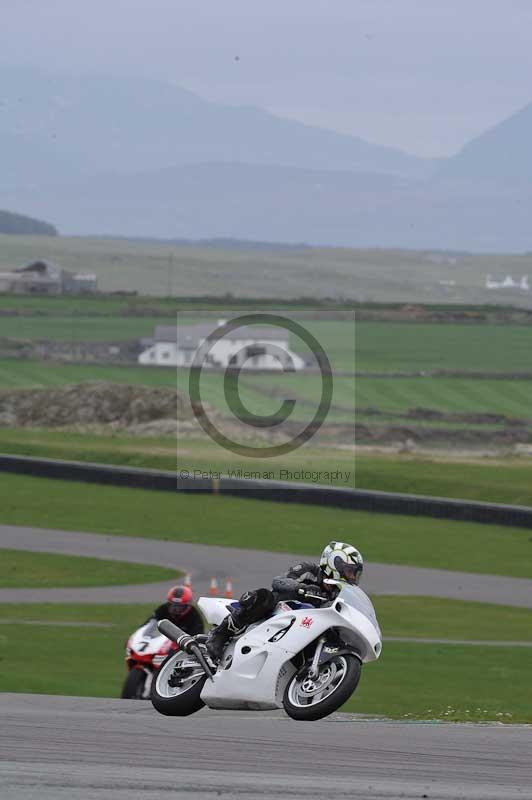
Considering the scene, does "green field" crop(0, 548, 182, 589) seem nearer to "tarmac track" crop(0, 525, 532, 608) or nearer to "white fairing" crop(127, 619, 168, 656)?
"tarmac track" crop(0, 525, 532, 608)

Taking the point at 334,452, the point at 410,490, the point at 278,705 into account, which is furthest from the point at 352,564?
the point at 334,452

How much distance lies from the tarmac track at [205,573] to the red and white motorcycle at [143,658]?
36.1ft

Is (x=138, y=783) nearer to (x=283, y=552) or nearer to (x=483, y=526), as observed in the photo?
(x=283, y=552)

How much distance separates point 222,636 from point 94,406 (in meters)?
Answer: 56.8

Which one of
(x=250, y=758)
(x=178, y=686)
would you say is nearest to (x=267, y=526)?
(x=178, y=686)

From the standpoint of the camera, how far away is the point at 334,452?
5791cm

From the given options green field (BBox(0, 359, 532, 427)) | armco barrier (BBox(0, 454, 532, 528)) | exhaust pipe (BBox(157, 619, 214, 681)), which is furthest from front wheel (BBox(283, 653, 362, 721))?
green field (BBox(0, 359, 532, 427))

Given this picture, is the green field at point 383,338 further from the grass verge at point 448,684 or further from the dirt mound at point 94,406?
the grass verge at point 448,684

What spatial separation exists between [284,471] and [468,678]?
28616 mm

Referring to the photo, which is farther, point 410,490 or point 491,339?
point 491,339

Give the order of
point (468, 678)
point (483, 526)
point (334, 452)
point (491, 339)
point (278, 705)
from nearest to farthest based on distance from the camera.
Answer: point (278, 705) < point (468, 678) < point (483, 526) < point (334, 452) < point (491, 339)

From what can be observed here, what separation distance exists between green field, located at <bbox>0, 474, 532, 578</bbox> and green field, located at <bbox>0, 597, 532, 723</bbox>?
6084 mm

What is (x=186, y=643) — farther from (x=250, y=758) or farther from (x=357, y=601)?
(x=250, y=758)

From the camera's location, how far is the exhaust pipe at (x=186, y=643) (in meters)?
13.0
